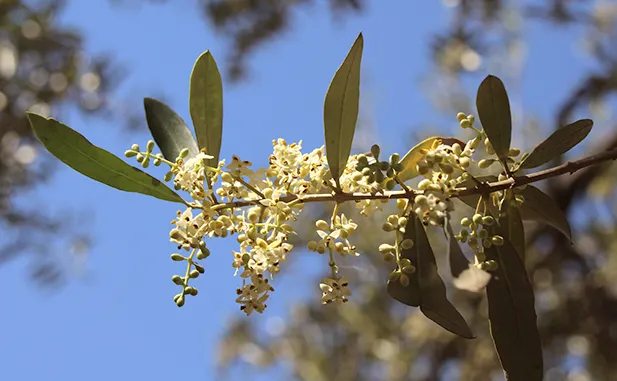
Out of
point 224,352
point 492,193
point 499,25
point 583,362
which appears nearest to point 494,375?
point 583,362

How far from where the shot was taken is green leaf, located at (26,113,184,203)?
1.01 metres

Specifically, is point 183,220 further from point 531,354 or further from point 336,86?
point 531,354

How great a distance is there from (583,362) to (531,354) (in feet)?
10.1

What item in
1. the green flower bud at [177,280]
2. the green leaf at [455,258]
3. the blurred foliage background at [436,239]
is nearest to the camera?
the green leaf at [455,258]

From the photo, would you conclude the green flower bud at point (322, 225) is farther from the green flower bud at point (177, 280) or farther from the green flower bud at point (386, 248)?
the green flower bud at point (177, 280)

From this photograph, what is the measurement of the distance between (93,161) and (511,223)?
65cm

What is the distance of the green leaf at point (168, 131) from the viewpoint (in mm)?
1152

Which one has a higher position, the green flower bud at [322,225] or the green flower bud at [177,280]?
the green flower bud at [322,225]

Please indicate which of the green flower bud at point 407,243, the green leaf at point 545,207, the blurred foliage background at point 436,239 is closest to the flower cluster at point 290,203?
the green flower bud at point 407,243

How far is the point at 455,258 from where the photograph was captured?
2.96 feet

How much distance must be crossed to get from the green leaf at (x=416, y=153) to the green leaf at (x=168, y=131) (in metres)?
0.35

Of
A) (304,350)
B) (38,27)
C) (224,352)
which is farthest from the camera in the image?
(224,352)

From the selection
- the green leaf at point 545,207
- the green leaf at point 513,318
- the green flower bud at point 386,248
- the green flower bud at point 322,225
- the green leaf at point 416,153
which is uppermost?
the green leaf at point 416,153

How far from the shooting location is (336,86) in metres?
1.04
